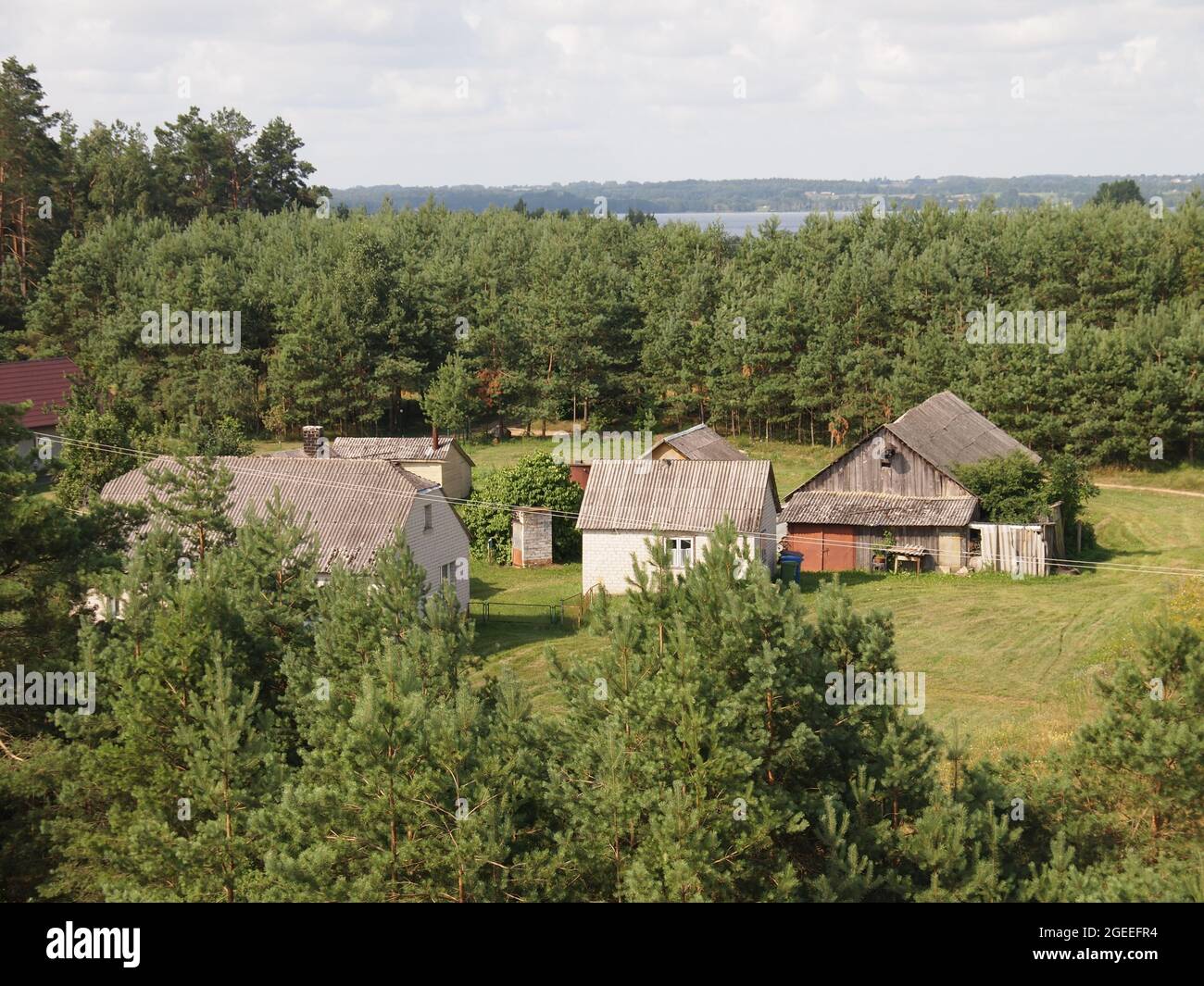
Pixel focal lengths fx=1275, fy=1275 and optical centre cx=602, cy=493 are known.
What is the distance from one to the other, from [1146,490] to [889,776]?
4473 centimetres

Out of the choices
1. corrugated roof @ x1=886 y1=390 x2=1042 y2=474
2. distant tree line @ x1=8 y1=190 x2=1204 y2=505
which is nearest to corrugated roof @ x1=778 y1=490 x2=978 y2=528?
corrugated roof @ x1=886 y1=390 x2=1042 y2=474

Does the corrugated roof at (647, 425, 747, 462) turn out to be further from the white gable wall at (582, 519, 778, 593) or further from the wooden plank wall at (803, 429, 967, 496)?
the white gable wall at (582, 519, 778, 593)

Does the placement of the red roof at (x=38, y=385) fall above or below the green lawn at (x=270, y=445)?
above

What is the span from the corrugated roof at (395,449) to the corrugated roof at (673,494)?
10.2 meters

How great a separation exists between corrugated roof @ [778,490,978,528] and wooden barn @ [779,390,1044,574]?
0.03m

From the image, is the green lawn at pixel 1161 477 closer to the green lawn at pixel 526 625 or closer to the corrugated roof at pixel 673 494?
the corrugated roof at pixel 673 494

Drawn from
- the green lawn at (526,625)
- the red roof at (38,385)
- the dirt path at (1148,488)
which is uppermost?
the red roof at (38,385)

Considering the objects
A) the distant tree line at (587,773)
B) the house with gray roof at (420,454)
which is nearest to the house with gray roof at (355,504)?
the house with gray roof at (420,454)

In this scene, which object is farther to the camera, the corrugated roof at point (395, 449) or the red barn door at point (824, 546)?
the corrugated roof at point (395, 449)

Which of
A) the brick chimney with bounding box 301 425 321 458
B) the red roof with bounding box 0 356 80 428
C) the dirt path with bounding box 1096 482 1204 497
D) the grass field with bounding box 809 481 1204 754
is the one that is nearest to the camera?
the grass field with bounding box 809 481 1204 754

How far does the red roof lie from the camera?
61.4 metres

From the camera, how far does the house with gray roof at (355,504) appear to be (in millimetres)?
34938

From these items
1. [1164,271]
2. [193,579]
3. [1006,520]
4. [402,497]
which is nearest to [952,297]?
[1164,271]

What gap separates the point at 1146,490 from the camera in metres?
56.3
